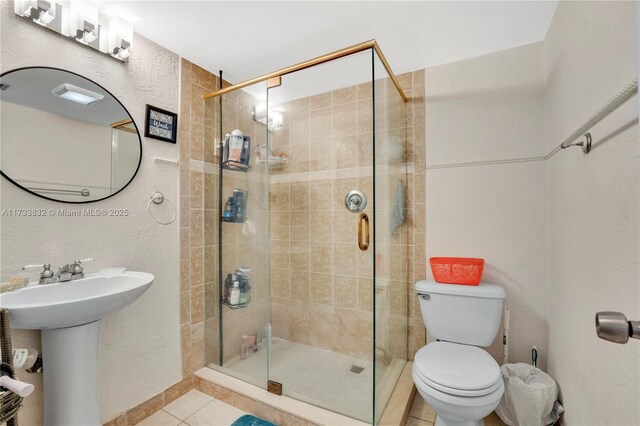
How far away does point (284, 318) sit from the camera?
2.14 metres

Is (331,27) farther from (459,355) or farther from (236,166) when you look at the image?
(459,355)

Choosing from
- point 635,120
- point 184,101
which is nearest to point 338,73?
point 184,101

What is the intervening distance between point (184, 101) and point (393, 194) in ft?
5.03

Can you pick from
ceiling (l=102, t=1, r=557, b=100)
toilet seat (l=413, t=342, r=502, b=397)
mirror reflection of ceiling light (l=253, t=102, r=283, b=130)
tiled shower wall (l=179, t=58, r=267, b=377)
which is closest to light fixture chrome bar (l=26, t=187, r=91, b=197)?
tiled shower wall (l=179, t=58, r=267, b=377)

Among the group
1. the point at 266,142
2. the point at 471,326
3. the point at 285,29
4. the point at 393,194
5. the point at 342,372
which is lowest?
the point at 342,372

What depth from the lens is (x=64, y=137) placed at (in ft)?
4.31

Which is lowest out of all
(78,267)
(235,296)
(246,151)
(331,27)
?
(235,296)

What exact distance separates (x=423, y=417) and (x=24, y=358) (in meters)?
1.94

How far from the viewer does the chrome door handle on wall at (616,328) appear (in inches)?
15.8

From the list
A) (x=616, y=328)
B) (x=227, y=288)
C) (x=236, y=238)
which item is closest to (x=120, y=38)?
(x=236, y=238)

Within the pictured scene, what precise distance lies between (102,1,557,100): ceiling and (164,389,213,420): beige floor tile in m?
2.25

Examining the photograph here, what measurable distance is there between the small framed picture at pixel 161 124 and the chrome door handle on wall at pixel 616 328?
2000 millimetres

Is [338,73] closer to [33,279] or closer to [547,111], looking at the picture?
[547,111]

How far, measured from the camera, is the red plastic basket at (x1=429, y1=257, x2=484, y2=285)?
1688mm
